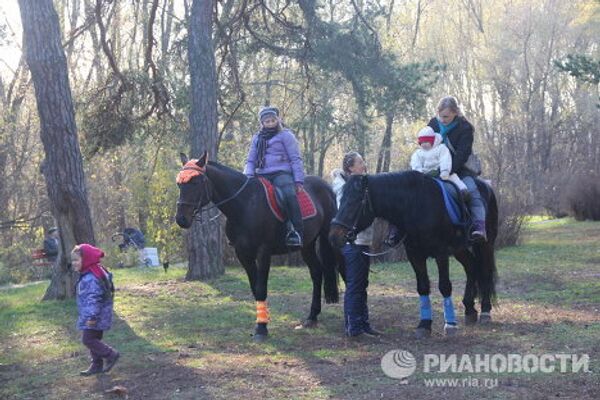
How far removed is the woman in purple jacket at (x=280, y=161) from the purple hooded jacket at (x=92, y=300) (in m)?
2.34

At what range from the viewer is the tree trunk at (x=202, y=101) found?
46.0ft

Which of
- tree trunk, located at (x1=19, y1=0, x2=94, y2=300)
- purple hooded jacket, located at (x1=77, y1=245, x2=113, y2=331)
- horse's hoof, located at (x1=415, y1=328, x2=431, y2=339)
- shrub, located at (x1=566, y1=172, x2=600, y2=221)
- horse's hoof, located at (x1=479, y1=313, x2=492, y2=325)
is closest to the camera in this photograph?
purple hooded jacket, located at (x1=77, y1=245, x2=113, y2=331)

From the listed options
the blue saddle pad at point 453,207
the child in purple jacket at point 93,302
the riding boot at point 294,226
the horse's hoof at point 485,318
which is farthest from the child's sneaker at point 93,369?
the horse's hoof at point 485,318

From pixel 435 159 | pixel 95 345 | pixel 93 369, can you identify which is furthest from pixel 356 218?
pixel 93 369

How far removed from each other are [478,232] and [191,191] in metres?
3.03

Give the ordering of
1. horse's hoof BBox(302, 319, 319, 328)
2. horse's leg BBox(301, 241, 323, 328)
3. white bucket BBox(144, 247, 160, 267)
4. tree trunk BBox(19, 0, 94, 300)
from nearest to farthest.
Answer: horse's hoof BBox(302, 319, 319, 328) → horse's leg BBox(301, 241, 323, 328) → tree trunk BBox(19, 0, 94, 300) → white bucket BBox(144, 247, 160, 267)

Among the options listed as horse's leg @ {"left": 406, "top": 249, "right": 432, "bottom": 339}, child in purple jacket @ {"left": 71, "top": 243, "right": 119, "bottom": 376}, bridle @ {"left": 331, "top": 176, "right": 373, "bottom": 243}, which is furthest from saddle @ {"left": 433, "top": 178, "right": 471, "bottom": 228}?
child in purple jacket @ {"left": 71, "top": 243, "right": 119, "bottom": 376}

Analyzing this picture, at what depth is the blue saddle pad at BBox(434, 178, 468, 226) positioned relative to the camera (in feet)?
24.5

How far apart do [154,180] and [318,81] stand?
19.0 feet

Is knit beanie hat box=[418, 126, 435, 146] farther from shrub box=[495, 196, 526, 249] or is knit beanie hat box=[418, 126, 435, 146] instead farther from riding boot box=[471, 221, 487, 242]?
shrub box=[495, 196, 526, 249]

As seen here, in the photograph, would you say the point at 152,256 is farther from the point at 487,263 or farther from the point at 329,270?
the point at 487,263

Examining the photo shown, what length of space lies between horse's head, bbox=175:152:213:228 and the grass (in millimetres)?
1397

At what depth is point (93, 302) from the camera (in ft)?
21.6

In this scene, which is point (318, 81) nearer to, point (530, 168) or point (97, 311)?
point (97, 311)
